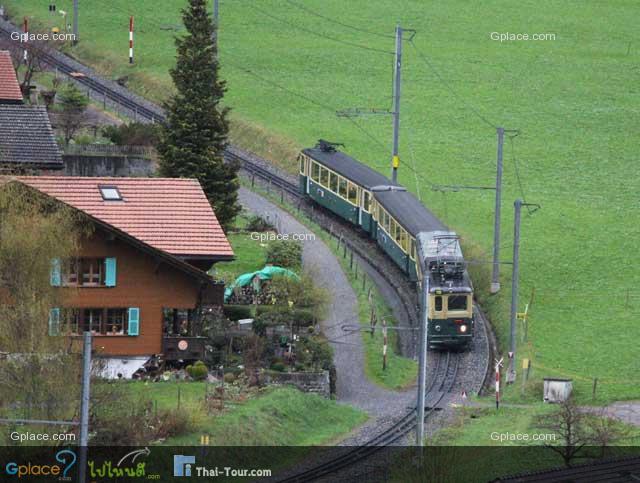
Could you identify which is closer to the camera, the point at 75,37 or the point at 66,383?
the point at 66,383

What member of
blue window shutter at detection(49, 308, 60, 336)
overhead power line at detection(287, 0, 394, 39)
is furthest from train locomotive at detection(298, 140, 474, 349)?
overhead power line at detection(287, 0, 394, 39)

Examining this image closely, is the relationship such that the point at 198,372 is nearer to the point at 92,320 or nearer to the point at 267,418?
the point at 92,320

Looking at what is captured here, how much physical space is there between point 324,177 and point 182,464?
33783mm

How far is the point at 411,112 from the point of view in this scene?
99.2 meters

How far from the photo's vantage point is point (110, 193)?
191 feet

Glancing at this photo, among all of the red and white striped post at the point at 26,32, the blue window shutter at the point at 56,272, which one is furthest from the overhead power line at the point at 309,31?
the blue window shutter at the point at 56,272

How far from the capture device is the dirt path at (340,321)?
55.8 m

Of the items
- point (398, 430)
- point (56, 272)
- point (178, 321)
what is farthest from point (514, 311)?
point (56, 272)

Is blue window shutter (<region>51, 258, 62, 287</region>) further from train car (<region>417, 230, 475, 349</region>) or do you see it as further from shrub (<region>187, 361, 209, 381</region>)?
train car (<region>417, 230, 475, 349</region>)

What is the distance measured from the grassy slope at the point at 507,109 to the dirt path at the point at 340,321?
18.4 ft

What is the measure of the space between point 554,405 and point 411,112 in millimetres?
47139

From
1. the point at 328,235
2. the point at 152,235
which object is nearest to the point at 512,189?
the point at 328,235

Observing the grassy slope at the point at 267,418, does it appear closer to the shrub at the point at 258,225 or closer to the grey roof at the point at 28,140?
the grey roof at the point at 28,140

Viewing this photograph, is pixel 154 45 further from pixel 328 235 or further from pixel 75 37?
pixel 328 235
